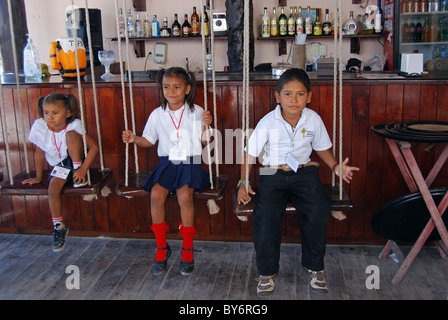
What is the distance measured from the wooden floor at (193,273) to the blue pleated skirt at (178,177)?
51cm

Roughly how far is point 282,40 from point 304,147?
11.8 feet

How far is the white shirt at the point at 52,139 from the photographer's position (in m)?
2.70

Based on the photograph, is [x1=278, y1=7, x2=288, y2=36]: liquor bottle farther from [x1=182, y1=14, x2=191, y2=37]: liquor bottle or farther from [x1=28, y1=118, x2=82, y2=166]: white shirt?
[x1=28, y1=118, x2=82, y2=166]: white shirt

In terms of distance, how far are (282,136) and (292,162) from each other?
0.15 meters

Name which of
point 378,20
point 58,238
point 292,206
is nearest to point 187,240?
point 292,206

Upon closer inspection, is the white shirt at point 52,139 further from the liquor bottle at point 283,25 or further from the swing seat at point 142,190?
the liquor bottle at point 283,25

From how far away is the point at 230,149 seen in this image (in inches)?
116

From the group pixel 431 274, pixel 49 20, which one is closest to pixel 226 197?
pixel 431 274

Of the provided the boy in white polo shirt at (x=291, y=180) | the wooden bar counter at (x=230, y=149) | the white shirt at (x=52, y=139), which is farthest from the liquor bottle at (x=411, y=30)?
the white shirt at (x=52, y=139)

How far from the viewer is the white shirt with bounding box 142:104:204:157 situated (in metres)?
2.66

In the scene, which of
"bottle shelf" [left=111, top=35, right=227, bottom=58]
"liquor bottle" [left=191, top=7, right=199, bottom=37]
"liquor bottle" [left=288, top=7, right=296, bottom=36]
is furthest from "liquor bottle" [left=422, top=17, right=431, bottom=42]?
"liquor bottle" [left=191, top=7, right=199, bottom=37]

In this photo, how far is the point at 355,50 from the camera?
5797mm

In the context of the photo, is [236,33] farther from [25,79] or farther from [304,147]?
[304,147]

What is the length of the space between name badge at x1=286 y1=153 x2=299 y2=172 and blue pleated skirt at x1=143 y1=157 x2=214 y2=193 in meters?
0.45
